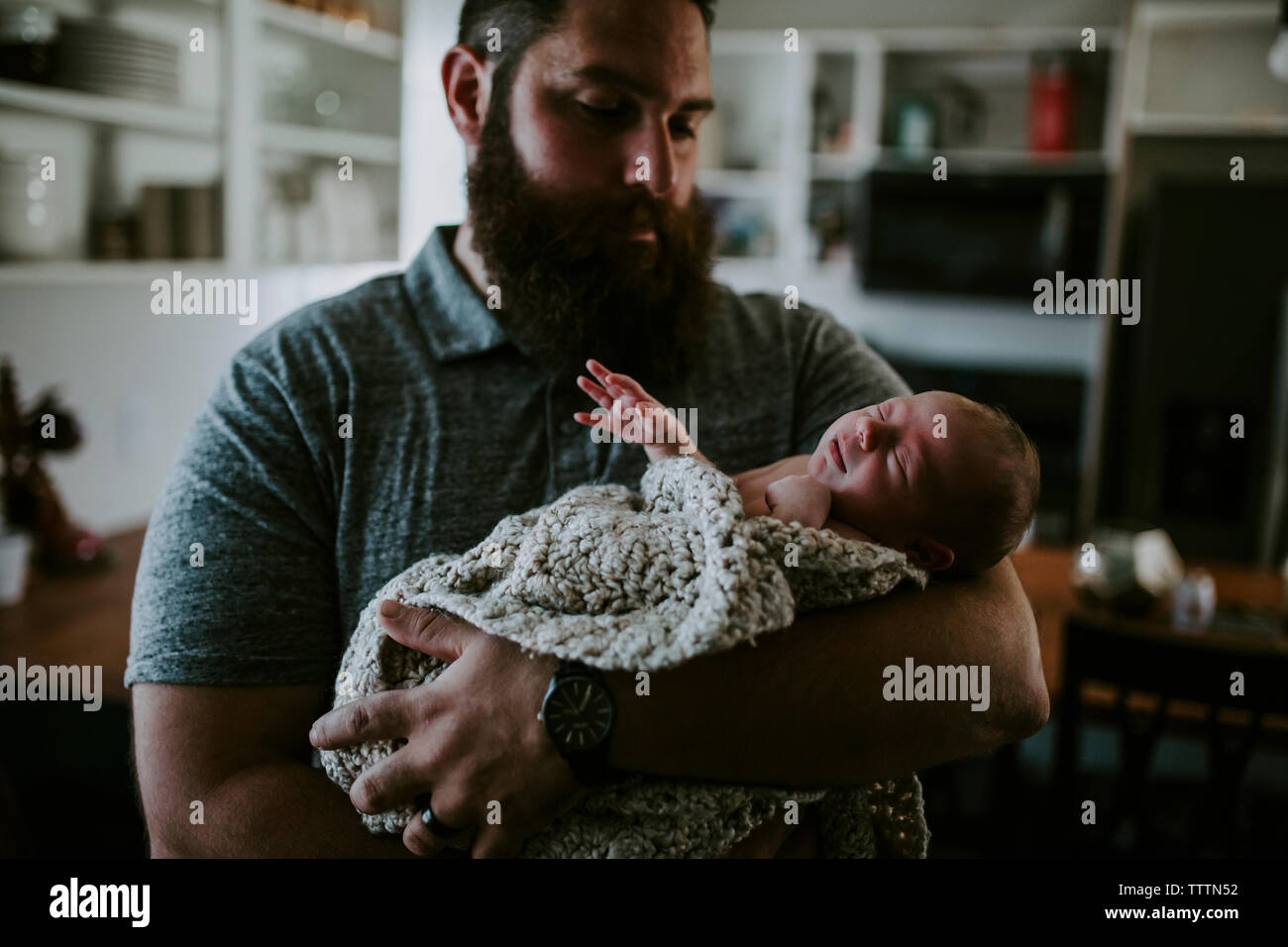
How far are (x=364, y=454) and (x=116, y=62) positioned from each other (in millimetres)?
1078

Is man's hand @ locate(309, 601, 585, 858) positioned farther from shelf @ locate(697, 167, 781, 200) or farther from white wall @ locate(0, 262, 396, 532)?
shelf @ locate(697, 167, 781, 200)

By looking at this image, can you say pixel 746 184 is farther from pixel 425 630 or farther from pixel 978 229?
pixel 425 630

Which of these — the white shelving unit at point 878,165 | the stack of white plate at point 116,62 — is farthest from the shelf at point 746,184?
the stack of white plate at point 116,62

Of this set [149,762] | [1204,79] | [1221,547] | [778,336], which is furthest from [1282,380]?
[149,762]

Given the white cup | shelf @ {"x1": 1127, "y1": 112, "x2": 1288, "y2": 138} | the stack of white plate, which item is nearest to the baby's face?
the stack of white plate

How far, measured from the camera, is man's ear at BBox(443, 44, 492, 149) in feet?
2.22

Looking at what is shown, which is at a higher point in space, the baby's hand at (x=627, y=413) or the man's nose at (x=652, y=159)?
the man's nose at (x=652, y=159)

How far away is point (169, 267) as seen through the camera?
1.52m

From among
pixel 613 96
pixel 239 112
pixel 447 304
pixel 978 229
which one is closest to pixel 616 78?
pixel 613 96

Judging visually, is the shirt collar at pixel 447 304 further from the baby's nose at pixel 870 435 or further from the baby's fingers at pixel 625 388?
the baby's nose at pixel 870 435

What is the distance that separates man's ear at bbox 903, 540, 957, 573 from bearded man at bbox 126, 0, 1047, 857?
21 millimetres

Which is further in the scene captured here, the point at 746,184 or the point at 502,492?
the point at 746,184

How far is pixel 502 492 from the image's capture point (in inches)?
28.1

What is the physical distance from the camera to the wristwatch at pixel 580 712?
60 centimetres
